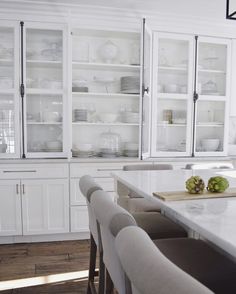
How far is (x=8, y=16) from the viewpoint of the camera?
10.4ft

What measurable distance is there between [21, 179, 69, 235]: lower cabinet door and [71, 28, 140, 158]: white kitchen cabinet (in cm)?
47

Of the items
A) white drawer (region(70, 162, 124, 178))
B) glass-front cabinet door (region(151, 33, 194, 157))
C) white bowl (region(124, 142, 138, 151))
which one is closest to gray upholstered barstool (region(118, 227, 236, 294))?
white drawer (region(70, 162, 124, 178))

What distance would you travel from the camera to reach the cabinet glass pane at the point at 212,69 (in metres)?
3.82

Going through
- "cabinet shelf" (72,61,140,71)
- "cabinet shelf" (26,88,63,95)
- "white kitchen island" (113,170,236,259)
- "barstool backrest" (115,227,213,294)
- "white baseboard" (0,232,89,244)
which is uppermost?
"cabinet shelf" (72,61,140,71)

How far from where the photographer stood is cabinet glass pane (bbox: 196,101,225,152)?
3.86 meters

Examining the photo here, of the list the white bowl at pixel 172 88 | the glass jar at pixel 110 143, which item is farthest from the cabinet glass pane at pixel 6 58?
the white bowl at pixel 172 88

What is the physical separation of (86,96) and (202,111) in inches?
58.3

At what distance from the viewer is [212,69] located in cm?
389

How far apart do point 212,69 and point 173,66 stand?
1.71ft

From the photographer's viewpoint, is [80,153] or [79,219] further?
[80,153]

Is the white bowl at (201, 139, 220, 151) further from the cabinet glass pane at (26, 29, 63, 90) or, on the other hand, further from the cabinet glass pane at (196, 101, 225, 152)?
the cabinet glass pane at (26, 29, 63, 90)

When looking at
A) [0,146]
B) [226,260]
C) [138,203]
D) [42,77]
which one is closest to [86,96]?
[42,77]

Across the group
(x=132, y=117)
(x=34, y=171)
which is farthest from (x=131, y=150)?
(x=34, y=171)

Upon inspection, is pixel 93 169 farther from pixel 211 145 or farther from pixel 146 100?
pixel 211 145
